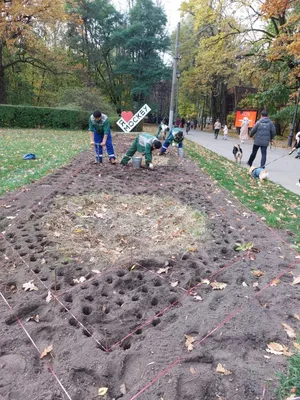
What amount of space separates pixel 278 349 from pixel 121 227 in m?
2.53

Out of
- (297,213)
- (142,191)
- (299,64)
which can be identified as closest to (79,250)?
(142,191)

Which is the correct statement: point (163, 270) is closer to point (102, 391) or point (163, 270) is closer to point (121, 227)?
point (121, 227)

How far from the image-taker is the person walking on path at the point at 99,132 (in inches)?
300

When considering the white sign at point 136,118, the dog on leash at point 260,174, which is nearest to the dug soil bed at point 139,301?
the dog on leash at point 260,174

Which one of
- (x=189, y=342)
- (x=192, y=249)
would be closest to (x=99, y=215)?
(x=192, y=249)

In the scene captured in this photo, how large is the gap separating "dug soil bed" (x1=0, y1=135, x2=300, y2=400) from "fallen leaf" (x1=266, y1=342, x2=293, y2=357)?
0.07 ft

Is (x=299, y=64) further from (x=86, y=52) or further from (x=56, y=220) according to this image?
(x=86, y=52)

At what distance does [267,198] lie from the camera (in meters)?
6.15

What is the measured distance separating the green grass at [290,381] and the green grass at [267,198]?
6.94 feet

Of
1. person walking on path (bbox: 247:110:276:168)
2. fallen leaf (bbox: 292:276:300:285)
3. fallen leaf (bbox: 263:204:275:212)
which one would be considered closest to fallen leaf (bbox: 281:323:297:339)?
fallen leaf (bbox: 292:276:300:285)

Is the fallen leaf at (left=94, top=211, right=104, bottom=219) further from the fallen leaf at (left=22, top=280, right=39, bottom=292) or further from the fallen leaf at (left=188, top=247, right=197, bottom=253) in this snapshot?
the fallen leaf at (left=22, top=280, right=39, bottom=292)

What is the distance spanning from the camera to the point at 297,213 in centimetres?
534

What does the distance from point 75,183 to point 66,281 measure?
345 cm

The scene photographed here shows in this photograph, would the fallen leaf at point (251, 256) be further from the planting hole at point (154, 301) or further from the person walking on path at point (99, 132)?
the person walking on path at point (99, 132)
